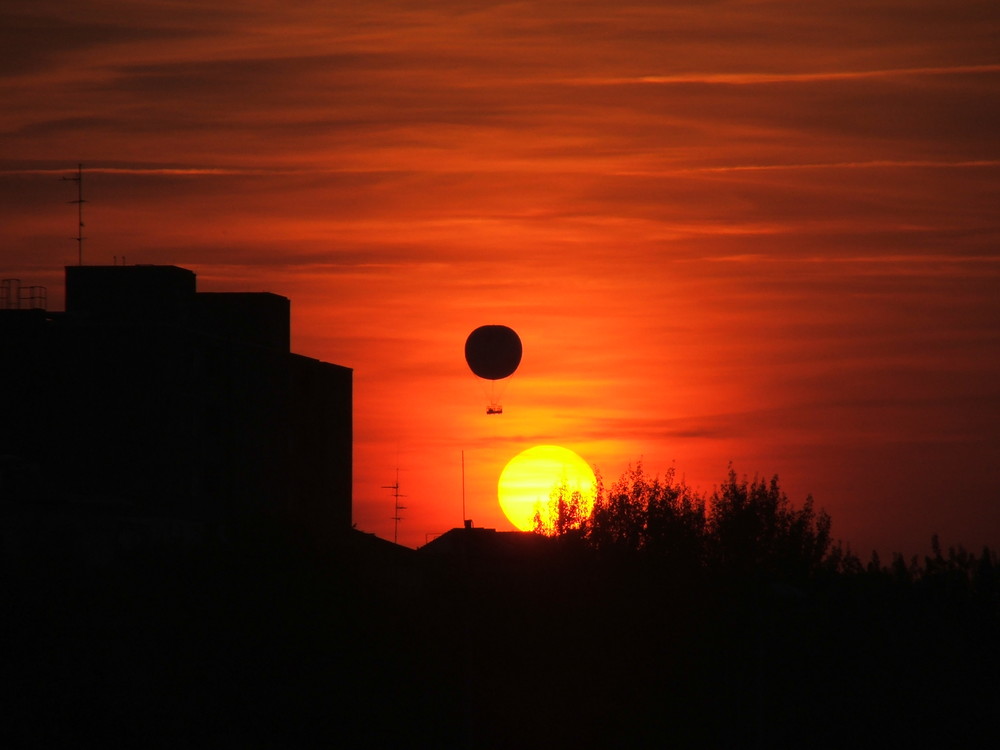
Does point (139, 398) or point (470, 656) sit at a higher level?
point (139, 398)

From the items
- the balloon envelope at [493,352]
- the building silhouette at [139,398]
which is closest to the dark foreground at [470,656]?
the balloon envelope at [493,352]

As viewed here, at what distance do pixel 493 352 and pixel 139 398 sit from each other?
2137cm

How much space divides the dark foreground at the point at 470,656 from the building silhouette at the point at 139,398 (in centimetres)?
3340

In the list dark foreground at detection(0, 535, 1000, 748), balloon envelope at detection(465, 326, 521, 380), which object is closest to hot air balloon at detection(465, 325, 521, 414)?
balloon envelope at detection(465, 326, 521, 380)

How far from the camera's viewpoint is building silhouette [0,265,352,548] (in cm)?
6062

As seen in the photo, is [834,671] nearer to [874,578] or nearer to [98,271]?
[874,578]

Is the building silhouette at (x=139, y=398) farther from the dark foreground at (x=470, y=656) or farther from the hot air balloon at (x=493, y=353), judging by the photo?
the dark foreground at (x=470, y=656)

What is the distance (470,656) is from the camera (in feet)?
69.0

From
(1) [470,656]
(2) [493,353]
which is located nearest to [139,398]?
(2) [493,353]

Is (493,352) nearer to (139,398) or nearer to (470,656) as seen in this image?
(139,398)

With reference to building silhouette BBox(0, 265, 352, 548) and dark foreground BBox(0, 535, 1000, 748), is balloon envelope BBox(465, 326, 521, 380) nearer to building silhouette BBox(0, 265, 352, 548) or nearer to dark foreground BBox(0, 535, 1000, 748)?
building silhouette BBox(0, 265, 352, 548)

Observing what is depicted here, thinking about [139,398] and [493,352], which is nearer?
[493,352]

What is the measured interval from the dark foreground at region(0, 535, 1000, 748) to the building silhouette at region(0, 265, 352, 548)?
110 ft

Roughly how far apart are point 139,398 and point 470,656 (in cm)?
4488
